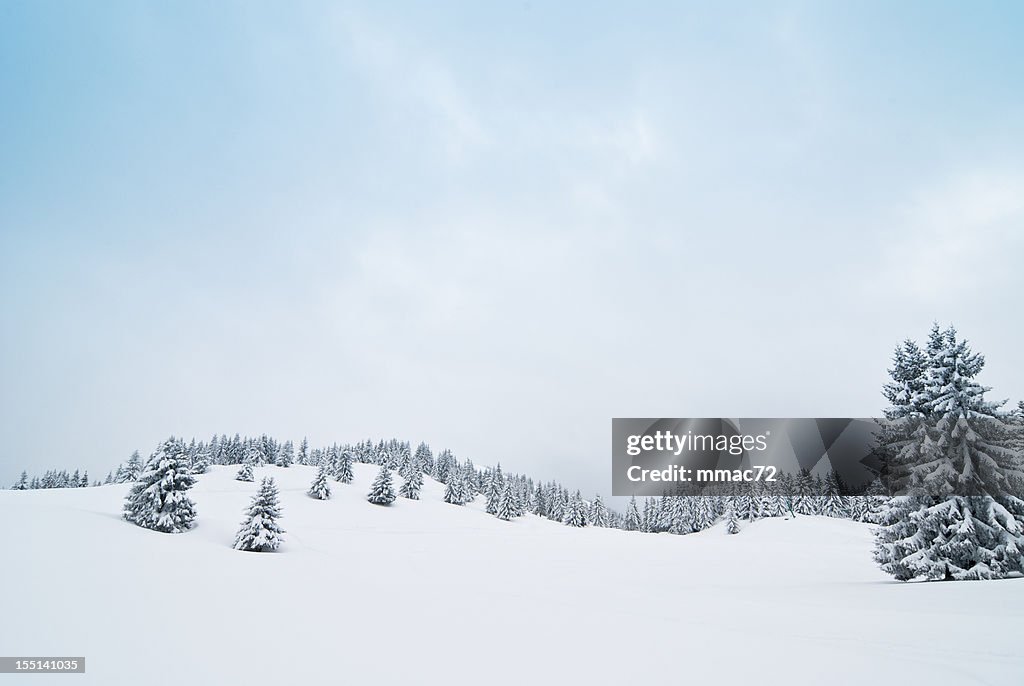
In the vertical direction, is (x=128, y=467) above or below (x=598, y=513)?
above

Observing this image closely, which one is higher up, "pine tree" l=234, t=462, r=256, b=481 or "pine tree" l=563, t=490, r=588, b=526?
"pine tree" l=234, t=462, r=256, b=481

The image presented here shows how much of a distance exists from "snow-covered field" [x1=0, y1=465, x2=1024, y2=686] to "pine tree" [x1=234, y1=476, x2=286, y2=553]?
22.9 feet

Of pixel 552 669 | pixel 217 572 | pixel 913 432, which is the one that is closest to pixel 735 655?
pixel 552 669

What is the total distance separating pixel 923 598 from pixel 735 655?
880cm

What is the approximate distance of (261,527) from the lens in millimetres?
23125

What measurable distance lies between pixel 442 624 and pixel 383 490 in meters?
54.0

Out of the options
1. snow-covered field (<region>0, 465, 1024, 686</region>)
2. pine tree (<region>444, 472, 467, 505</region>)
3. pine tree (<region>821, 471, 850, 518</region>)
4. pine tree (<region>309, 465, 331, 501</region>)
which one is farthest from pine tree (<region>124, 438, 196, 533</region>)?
pine tree (<region>821, 471, 850, 518</region>)

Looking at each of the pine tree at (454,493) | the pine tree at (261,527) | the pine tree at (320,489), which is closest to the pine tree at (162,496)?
the pine tree at (261,527)

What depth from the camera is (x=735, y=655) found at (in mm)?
6254

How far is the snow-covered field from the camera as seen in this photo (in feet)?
17.9

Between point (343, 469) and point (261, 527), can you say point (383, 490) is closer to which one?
point (343, 469)

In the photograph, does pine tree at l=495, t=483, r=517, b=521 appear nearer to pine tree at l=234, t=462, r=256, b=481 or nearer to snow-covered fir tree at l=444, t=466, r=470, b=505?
snow-covered fir tree at l=444, t=466, r=470, b=505

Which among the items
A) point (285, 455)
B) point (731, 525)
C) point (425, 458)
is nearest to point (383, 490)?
point (285, 455)

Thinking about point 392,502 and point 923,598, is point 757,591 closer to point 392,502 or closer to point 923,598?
point 923,598
